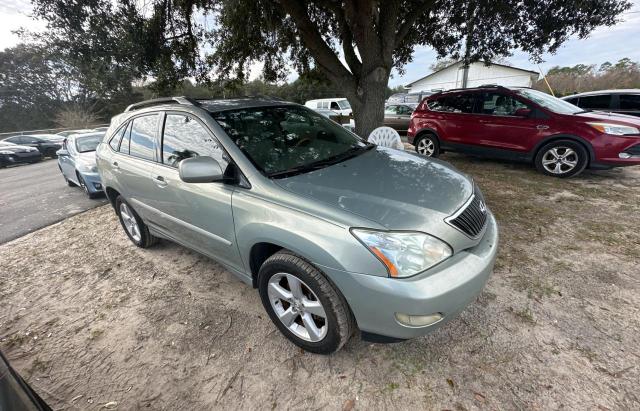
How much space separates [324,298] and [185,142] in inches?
69.9

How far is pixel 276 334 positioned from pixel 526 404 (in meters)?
1.62

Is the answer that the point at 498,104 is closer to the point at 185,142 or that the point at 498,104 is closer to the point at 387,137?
the point at 387,137

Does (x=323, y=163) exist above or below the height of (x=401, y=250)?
above

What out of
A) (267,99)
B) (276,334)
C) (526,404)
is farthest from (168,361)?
(267,99)

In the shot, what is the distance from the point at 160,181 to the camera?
8.82 feet

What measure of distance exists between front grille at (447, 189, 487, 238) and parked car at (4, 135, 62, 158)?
23601 mm

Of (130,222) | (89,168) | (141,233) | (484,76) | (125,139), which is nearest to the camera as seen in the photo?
(125,139)

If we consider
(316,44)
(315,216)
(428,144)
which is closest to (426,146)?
(428,144)

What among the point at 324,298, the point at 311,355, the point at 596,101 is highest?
the point at 596,101

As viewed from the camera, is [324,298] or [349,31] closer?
[324,298]

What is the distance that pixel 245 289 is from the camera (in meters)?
2.82

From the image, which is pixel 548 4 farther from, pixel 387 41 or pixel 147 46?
pixel 147 46

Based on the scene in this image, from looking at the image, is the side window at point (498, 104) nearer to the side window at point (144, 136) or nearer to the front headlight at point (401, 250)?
the front headlight at point (401, 250)

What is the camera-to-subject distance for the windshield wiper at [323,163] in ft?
7.00
